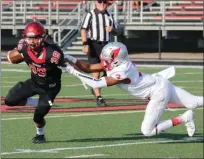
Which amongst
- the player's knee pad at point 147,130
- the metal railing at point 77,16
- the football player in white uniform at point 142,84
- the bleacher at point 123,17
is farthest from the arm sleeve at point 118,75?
the metal railing at point 77,16

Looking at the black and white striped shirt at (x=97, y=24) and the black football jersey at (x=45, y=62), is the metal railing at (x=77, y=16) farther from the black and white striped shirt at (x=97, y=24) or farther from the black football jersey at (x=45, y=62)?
the black football jersey at (x=45, y=62)

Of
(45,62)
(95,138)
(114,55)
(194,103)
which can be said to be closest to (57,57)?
(45,62)

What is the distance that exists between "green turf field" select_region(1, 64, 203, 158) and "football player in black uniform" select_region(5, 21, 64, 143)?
406mm

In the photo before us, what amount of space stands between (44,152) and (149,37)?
76.5 feet

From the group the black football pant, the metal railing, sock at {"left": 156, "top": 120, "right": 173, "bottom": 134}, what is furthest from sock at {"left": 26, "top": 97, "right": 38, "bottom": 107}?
the metal railing

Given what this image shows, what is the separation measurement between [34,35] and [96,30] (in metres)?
4.96

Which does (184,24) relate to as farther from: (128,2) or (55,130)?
(55,130)

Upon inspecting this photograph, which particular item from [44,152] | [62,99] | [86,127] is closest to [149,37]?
[62,99]

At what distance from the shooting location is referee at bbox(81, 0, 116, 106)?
44.2 ft

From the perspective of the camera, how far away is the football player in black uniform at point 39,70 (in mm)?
8883

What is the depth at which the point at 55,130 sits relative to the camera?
33.8 ft

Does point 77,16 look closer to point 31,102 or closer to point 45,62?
point 31,102

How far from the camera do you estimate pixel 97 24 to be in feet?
45.1

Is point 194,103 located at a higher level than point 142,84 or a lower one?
lower
